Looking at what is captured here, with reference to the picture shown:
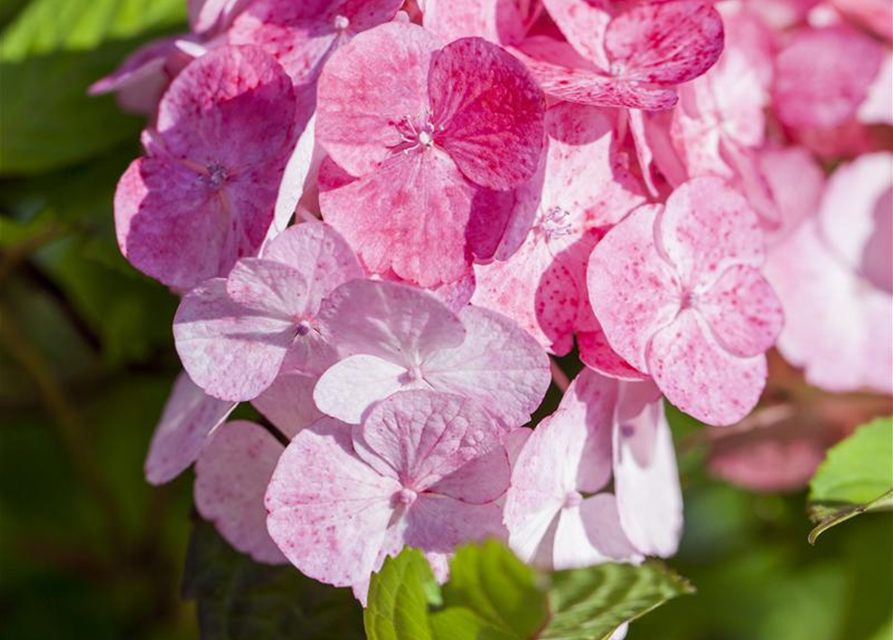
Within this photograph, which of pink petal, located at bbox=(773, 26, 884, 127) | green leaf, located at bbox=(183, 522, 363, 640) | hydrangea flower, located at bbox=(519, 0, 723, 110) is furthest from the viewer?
pink petal, located at bbox=(773, 26, 884, 127)

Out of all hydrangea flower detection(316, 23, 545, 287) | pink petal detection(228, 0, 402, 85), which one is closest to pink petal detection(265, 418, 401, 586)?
hydrangea flower detection(316, 23, 545, 287)

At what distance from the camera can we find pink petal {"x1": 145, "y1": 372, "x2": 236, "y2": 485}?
66 cm

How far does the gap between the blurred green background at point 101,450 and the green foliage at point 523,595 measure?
22 cm

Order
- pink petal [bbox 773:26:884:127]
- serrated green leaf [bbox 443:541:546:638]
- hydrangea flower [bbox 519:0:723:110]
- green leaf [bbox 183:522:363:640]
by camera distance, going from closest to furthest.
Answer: serrated green leaf [bbox 443:541:546:638] < hydrangea flower [bbox 519:0:723:110] < green leaf [bbox 183:522:363:640] < pink petal [bbox 773:26:884:127]

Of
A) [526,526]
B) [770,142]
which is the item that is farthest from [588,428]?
[770,142]

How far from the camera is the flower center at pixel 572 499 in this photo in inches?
26.5

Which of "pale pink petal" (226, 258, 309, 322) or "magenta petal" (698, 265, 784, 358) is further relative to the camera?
"magenta petal" (698, 265, 784, 358)

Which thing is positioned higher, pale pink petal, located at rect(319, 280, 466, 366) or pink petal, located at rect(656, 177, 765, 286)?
pale pink petal, located at rect(319, 280, 466, 366)

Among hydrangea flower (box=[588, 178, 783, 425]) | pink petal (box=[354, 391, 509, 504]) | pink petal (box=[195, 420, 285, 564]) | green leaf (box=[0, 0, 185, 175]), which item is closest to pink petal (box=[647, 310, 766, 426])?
hydrangea flower (box=[588, 178, 783, 425])

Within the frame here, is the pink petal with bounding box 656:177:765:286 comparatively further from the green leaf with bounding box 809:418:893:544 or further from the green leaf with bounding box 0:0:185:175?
the green leaf with bounding box 0:0:185:175

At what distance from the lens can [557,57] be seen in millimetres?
700

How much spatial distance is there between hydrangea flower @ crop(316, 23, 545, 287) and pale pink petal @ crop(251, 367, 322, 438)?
0.08m

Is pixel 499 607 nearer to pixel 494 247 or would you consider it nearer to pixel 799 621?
pixel 494 247

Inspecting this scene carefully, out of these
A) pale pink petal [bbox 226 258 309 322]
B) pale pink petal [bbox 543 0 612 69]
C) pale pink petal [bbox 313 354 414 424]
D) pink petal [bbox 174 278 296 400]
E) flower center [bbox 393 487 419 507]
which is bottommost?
flower center [bbox 393 487 419 507]
